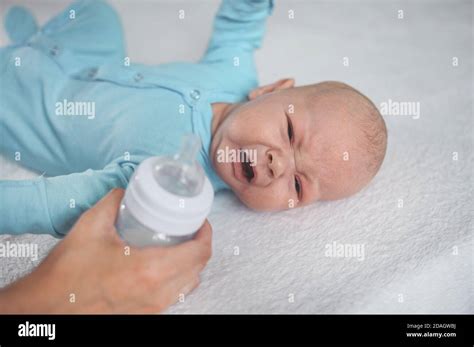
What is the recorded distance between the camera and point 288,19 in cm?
136

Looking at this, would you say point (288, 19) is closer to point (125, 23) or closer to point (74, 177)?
point (125, 23)

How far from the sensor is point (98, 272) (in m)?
0.62

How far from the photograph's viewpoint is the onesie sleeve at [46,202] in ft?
2.48

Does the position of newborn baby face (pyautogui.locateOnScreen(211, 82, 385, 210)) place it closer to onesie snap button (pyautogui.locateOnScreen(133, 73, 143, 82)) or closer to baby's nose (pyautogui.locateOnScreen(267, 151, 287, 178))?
baby's nose (pyautogui.locateOnScreen(267, 151, 287, 178))

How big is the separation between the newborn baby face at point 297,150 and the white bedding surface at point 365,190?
1.7 inches

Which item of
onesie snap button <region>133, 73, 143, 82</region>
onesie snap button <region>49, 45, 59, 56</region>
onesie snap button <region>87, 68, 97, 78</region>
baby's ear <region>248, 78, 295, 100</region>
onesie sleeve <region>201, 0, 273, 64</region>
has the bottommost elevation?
baby's ear <region>248, 78, 295, 100</region>

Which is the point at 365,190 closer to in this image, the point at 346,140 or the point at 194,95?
the point at 346,140

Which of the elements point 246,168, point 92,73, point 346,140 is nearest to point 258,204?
point 246,168

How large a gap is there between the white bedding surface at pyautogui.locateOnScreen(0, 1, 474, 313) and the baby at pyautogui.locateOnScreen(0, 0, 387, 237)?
0.05m

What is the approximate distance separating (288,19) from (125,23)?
39 cm

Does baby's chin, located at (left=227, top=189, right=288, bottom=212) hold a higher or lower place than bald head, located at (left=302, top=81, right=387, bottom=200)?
lower

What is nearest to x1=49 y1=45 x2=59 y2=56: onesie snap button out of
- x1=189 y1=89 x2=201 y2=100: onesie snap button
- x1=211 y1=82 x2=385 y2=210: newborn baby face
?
x1=189 y1=89 x2=201 y2=100: onesie snap button

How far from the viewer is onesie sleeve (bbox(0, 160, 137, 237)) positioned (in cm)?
→ 75

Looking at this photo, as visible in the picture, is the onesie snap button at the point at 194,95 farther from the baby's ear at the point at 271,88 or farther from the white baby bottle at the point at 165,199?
the white baby bottle at the point at 165,199
